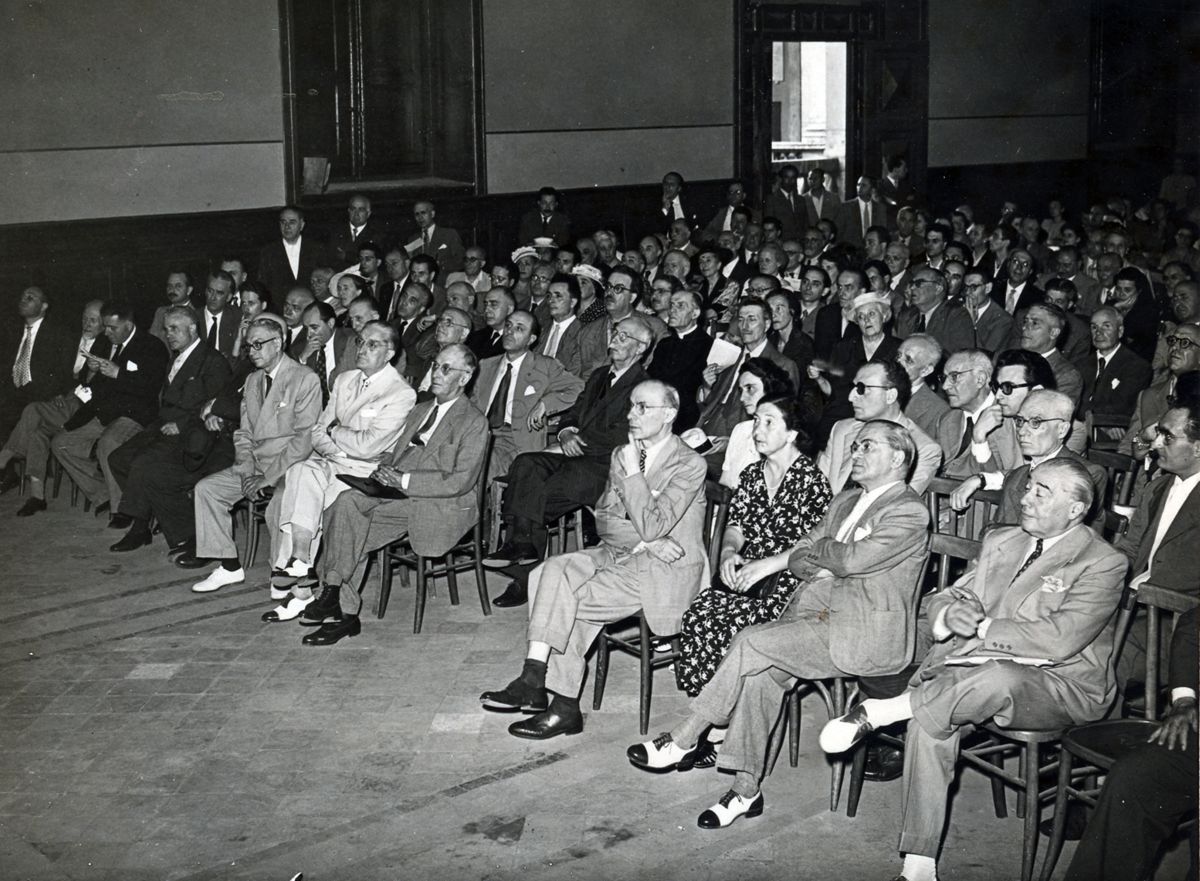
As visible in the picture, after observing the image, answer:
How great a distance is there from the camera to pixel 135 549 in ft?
23.1

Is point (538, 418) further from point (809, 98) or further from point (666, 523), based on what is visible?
point (809, 98)

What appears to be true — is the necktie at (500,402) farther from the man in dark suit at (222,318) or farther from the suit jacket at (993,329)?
the suit jacket at (993,329)

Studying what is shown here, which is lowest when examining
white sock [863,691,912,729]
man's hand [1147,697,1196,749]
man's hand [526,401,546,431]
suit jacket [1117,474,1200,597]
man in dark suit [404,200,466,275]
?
white sock [863,691,912,729]

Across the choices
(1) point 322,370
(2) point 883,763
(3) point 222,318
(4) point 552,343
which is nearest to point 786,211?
(4) point 552,343

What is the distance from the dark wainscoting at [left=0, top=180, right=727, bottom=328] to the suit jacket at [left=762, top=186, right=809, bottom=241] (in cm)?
266

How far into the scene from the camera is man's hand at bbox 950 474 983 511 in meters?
5.07

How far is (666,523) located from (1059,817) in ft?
5.47

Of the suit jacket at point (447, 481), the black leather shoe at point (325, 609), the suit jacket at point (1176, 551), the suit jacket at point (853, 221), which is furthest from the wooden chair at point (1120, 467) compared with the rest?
the suit jacket at point (853, 221)

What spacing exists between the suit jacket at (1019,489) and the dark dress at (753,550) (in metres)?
0.66

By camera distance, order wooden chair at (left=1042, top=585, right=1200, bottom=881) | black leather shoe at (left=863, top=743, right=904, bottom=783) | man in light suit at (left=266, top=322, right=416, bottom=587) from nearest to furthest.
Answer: wooden chair at (left=1042, top=585, right=1200, bottom=881) → black leather shoe at (left=863, top=743, right=904, bottom=783) → man in light suit at (left=266, top=322, right=416, bottom=587)

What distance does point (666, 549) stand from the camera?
15.5ft

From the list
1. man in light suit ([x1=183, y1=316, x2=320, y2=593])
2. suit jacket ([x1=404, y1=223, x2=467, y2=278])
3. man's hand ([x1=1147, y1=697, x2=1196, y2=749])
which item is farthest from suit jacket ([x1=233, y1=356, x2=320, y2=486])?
suit jacket ([x1=404, y1=223, x2=467, y2=278])

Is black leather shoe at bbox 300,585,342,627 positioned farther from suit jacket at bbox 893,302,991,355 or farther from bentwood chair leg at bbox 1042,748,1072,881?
suit jacket at bbox 893,302,991,355

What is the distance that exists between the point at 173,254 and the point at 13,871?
7.16 m
